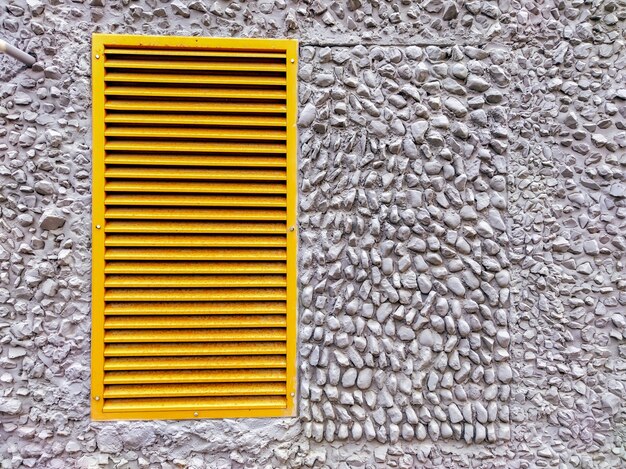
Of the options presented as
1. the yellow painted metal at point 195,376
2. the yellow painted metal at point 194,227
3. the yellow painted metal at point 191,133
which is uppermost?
the yellow painted metal at point 191,133

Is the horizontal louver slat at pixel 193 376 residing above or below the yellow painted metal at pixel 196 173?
below

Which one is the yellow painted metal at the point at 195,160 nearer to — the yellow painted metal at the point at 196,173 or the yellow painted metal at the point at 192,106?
the yellow painted metal at the point at 196,173

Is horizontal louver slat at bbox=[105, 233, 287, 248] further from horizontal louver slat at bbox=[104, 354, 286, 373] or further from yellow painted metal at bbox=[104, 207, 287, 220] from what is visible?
horizontal louver slat at bbox=[104, 354, 286, 373]

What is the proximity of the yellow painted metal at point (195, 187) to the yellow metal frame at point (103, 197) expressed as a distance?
0.06m

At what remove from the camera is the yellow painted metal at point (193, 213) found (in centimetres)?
176

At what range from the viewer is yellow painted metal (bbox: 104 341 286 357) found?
1767mm

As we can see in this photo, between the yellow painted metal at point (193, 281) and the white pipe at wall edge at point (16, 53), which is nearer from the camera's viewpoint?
the white pipe at wall edge at point (16, 53)

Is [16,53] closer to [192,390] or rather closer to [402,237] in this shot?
[192,390]

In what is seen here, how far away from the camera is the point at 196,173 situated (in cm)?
178

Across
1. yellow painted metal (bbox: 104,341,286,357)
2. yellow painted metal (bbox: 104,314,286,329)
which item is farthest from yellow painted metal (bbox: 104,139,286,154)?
yellow painted metal (bbox: 104,341,286,357)

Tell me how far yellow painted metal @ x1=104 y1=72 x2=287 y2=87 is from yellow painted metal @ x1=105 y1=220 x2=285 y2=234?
65 cm

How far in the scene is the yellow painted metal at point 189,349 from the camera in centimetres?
177

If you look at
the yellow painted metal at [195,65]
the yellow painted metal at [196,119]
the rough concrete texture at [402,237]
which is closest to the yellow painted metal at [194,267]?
the rough concrete texture at [402,237]

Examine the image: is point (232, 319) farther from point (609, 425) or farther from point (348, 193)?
point (609, 425)
